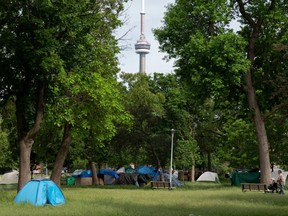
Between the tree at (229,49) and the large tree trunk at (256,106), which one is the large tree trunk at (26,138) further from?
the large tree trunk at (256,106)

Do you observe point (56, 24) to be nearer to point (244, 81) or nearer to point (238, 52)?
point (238, 52)

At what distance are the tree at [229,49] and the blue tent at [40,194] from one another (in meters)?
14.4

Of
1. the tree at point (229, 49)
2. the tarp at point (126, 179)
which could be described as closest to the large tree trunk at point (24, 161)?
the tree at point (229, 49)

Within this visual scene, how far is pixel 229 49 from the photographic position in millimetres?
31781

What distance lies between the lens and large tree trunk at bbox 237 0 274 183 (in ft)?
112

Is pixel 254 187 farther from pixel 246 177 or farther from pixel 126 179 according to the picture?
pixel 126 179

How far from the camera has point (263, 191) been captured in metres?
31.7

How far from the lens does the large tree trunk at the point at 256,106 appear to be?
3416cm

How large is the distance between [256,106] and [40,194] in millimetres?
18993

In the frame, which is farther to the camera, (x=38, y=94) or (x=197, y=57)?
Answer: (x=197, y=57)

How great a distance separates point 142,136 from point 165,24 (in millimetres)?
12662

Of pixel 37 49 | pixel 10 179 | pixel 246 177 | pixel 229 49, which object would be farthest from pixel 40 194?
pixel 10 179

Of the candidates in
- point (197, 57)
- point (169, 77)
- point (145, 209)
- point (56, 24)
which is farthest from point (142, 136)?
point (145, 209)

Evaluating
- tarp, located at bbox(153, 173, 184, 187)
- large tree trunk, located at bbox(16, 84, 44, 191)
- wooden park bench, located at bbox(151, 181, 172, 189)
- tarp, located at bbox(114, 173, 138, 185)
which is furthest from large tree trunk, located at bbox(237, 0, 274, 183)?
tarp, located at bbox(114, 173, 138, 185)
